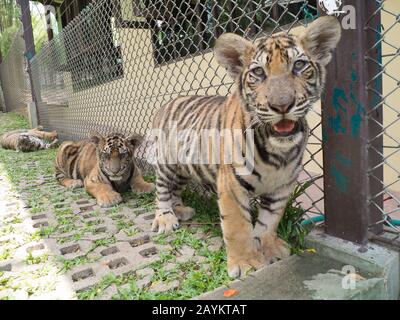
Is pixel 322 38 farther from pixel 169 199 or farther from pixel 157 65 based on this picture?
pixel 157 65

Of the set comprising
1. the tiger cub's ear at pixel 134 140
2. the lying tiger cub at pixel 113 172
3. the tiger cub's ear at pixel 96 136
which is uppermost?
the tiger cub's ear at pixel 96 136

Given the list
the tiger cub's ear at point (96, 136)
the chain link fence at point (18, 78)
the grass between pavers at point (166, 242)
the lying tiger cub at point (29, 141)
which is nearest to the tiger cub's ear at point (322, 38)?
the grass between pavers at point (166, 242)

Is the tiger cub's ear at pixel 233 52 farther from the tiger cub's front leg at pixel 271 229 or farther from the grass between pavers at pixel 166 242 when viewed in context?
the grass between pavers at pixel 166 242

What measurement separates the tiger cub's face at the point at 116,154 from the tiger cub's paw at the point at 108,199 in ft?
0.81

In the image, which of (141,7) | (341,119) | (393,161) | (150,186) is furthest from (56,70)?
(341,119)

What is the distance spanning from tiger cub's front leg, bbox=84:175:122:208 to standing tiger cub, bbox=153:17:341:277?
952mm

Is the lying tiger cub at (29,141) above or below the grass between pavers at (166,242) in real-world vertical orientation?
above

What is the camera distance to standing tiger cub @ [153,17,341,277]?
5.23 ft

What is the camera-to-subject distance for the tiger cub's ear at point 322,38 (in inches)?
62.7

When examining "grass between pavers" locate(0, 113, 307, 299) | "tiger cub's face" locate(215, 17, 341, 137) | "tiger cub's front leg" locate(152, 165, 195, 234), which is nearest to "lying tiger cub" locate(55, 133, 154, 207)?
"grass between pavers" locate(0, 113, 307, 299)

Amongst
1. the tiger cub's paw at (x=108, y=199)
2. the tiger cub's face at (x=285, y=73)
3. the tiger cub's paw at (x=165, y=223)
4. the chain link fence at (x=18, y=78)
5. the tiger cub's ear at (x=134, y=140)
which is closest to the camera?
the tiger cub's face at (x=285, y=73)

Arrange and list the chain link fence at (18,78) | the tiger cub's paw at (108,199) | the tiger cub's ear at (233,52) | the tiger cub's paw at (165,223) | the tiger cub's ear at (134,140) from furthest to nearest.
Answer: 1. the chain link fence at (18,78)
2. the tiger cub's ear at (134,140)
3. the tiger cub's paw at (108,199)
4. the tiger cub's paw at (165,223)
5. the tiger cub's ear at (233,52)

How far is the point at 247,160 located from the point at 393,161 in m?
2.12

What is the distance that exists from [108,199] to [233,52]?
6.42ft
